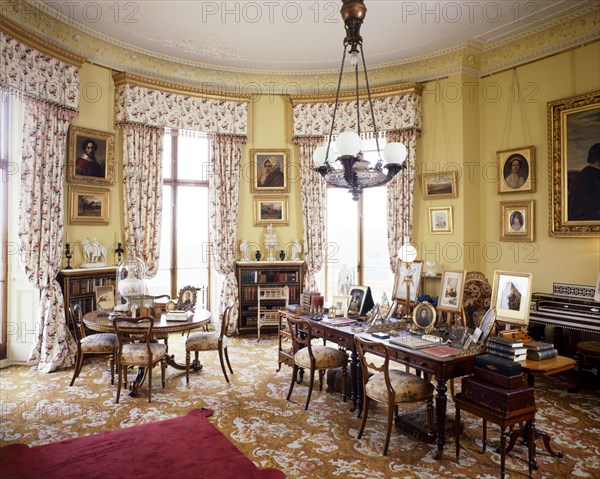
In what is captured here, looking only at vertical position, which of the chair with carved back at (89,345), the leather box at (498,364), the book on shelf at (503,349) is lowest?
the chair with carved back at (89,345)

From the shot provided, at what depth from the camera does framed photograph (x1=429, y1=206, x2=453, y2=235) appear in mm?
7613

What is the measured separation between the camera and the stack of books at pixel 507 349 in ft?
12.3

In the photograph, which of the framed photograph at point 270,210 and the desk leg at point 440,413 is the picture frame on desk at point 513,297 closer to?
the desk leg at point 440,413

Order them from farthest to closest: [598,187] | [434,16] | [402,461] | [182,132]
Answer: [182,132] < [434,16] < [598,187] < [402,461]

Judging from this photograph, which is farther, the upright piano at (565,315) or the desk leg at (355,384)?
the upright piano at (565,315)

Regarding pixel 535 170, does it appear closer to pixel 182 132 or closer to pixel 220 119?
pixel 220 119

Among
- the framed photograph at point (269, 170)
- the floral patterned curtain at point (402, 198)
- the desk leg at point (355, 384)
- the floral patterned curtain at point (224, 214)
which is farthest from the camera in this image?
the framed photograph at point (269, 170)

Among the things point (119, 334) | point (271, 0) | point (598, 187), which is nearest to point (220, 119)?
point (271, 0)

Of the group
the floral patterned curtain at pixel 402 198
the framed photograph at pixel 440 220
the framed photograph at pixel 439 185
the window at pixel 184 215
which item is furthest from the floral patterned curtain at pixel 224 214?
the framed photograph at pixel 440 220

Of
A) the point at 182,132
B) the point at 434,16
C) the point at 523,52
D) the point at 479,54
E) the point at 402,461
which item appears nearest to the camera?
the point at 402,461

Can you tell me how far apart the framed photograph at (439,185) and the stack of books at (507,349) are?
4.12m

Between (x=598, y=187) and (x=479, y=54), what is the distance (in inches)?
120

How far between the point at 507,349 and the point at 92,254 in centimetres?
608

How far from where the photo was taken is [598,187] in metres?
6.07
